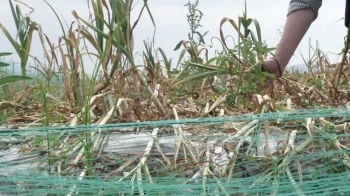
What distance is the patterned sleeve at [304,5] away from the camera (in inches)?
67.9

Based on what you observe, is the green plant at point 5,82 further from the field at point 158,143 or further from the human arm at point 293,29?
the human arm at point 293,29

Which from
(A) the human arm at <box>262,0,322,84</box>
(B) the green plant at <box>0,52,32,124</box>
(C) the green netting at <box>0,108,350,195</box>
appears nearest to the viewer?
(C) the green netting at <box>0,108,350,195</box>

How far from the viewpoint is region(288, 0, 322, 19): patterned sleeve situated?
1725 mm

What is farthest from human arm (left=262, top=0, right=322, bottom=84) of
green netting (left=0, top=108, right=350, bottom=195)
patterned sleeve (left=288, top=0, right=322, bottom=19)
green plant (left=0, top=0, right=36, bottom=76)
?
green plant (left=0, top=0, right=36, bottom=76)

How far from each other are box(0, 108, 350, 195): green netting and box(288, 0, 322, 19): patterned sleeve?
489 millimetres

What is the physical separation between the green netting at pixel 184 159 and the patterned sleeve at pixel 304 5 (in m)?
0.49

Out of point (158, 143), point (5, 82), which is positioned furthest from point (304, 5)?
point (5, 82)

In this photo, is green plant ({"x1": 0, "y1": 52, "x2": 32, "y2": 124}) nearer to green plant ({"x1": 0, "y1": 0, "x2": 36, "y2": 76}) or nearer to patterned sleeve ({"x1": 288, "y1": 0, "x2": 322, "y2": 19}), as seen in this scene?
green plant ({"x1": 0, "y1": 0, "x2": 36, "y2": 76})

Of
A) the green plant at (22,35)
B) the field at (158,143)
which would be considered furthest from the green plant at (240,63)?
the green plant at (22,35)

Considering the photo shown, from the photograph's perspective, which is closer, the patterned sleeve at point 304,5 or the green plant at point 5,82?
the green plant at point 5,82

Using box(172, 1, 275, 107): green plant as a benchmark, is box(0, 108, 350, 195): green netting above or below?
below

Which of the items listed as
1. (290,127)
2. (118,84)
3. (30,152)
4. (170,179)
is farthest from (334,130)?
A: (30,152)

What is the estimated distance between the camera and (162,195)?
1041 mm

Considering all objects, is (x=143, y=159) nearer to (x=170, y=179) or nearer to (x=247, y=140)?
(x=170, y=179)
